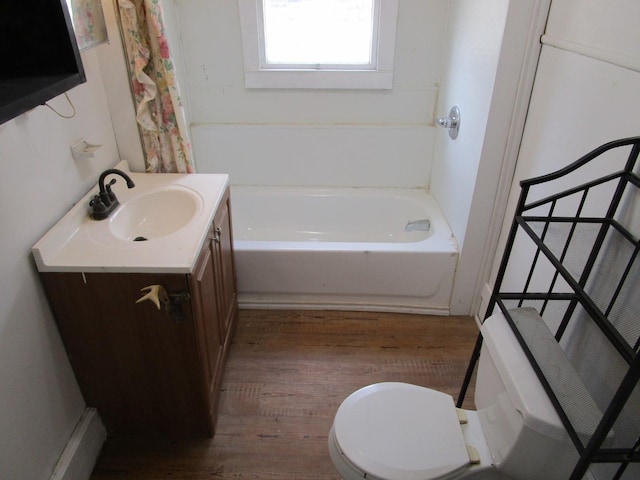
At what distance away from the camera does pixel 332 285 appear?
220 centimetres

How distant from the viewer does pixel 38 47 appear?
107cm

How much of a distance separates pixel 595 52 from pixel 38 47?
4.86 ft

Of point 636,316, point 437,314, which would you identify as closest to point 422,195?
point 437,314

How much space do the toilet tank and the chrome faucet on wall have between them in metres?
1.20

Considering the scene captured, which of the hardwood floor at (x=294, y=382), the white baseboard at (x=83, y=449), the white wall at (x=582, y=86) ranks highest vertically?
the white wall at (x=582, y=86)

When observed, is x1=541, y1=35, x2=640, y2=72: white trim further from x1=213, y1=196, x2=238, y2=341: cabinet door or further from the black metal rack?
x1=213, y1=196, x2=238, y2=341: cabinet door

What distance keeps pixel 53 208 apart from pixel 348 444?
1134 millimetres

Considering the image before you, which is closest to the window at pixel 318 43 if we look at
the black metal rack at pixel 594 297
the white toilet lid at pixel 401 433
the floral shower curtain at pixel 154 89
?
the floral shower curtain at pixel 154 89

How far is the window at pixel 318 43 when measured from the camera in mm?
2328

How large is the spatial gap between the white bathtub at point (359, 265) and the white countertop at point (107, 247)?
648mm

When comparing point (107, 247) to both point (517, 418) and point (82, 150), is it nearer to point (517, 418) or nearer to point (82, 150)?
point (82, 150)

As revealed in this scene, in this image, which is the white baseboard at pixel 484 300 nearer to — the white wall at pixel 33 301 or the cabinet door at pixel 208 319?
the cabinet door at pixel 208 319

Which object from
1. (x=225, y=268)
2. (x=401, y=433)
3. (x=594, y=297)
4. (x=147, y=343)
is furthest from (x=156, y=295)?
(x=594, y=297)

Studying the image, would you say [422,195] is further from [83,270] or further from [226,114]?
[83,270]
